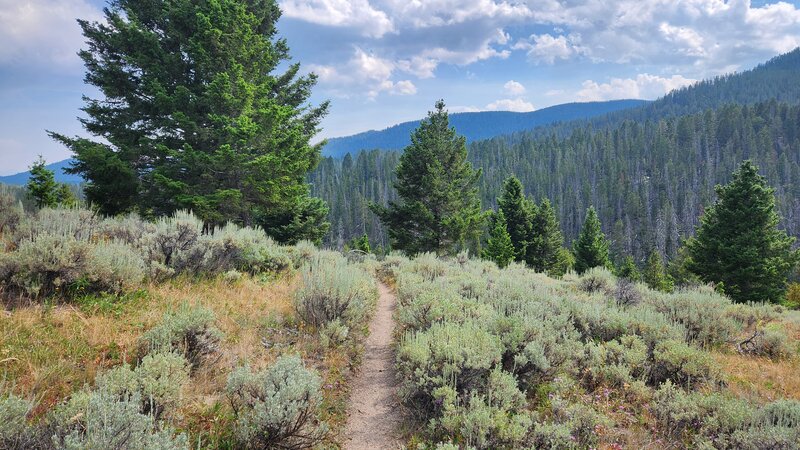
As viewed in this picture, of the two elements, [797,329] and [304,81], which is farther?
[304,81]

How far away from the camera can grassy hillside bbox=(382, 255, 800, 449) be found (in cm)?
391

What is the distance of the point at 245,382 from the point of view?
145 inches

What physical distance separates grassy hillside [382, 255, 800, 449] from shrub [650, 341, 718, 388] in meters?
0.02

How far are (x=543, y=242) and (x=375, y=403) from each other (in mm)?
28959

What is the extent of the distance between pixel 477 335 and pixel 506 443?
5.35 feet

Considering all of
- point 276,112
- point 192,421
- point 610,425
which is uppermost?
point 276,112

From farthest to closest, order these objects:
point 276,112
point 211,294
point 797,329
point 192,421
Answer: point 276,112 → point 797,329 → point 211,294 → point 192,421

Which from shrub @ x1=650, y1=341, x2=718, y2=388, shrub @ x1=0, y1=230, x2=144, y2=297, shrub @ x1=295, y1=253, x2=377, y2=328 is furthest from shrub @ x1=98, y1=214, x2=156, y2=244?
shrub @ x1=650, y1=341, x2=718, y2=388

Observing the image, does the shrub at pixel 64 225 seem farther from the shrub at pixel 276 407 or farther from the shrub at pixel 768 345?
the shrub at pixel 768 345

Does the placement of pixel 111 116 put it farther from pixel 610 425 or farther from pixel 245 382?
pixel 610 425

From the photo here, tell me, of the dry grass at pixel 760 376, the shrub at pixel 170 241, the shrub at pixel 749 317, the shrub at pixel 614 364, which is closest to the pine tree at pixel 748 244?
the shrub at pixel 749 317

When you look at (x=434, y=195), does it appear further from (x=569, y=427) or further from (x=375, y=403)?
(x=569, y=427)

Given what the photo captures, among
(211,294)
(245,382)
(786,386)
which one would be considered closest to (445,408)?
(245,382)

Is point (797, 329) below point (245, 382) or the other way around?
below
